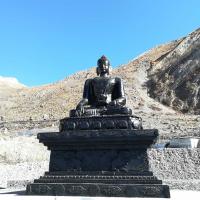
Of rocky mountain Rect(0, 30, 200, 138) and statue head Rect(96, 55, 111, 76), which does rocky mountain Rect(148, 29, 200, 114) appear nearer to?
rocky mountain Rect(0, 30, 200, 138)

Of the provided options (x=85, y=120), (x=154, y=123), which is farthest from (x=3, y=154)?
(x=154, y=123)

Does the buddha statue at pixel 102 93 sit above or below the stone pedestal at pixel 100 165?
above

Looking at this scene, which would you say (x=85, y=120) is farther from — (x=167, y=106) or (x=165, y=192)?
(x=167, y=106)

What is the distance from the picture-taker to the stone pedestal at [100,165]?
559 centimetres

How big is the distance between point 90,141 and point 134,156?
0.70 meters

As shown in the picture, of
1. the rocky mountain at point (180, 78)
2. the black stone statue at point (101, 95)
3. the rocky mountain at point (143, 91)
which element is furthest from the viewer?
the rocky mountain at point (180, 78)

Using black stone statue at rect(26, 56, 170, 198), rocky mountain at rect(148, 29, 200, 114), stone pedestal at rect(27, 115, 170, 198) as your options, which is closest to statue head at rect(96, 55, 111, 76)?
black stone statue at rect(26, 56, 170, 198)

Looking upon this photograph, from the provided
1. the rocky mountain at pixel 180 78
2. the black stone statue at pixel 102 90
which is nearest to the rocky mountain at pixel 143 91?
the rocky mountain at pixel 180 78

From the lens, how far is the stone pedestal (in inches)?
220

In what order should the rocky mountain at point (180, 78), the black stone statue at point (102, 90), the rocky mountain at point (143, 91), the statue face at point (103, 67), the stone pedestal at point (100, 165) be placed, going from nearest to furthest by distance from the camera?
the stone pedestal at point (100, 165) → the black stone statue at point (102, 90) → the statue face at point (103, 67) → the rocky mountain at point (143, 91) → the rocky mountain at point (180, 78)

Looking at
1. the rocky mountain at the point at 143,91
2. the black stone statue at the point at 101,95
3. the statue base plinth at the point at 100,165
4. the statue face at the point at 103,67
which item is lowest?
the statue base plinth at the point at 100,165

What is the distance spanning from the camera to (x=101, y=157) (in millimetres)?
6055

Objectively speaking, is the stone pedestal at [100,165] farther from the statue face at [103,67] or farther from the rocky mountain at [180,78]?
the rocky mountain at [180,78]

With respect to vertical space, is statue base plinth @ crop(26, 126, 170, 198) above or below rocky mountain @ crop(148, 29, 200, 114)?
below
